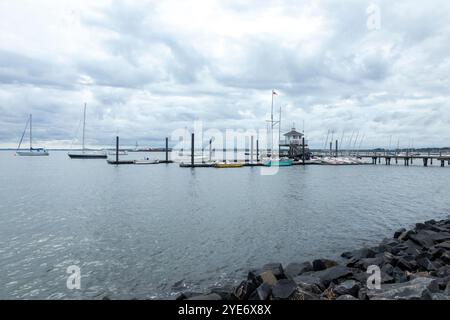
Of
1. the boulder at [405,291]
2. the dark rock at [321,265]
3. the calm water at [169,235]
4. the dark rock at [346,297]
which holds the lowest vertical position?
the calm water at [169,235]

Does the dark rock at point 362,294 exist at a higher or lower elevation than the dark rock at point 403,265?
higher

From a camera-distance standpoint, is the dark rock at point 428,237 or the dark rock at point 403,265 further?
the dark rock at point 428,237

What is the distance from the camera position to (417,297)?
8.70 m

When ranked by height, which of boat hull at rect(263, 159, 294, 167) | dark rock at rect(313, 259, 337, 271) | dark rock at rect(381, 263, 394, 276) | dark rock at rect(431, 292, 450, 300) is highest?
boat hull at rect(263, 159, 294, 167)

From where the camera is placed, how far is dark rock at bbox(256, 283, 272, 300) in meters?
10.0

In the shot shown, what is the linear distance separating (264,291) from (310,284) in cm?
178

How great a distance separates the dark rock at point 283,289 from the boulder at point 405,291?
7.49ft

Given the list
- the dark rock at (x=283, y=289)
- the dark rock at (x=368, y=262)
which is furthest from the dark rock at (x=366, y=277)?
the dark rock at (x=283, y=289)

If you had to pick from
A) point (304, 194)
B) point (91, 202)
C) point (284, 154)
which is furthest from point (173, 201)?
point (284, 154)

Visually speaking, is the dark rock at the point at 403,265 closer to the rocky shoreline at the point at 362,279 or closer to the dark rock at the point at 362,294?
the rocky shoreline at the point at 362,279

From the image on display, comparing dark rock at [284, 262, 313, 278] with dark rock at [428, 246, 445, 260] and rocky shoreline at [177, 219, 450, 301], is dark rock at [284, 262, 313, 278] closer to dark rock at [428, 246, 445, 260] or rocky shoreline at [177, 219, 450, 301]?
rocky shoreline at [177, 219, 450, 301]

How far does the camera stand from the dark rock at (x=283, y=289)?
991cm

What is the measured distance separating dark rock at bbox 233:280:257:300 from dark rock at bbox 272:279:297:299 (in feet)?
2.67

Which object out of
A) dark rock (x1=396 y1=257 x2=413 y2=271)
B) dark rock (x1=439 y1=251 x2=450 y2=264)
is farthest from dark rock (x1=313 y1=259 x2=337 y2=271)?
dark rock (x1=439 y1=251 x2=450 y2=264)
